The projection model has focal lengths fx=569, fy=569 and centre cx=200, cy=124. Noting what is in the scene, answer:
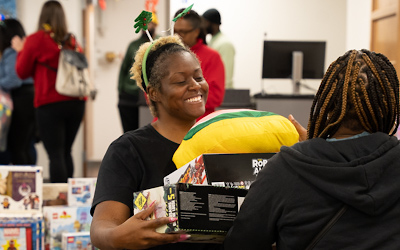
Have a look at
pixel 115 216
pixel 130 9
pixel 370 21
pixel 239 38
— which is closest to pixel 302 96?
→ pixel 370 21

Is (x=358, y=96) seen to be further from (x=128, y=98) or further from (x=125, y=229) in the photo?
(x=128, y=98)

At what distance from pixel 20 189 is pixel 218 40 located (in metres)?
3.18

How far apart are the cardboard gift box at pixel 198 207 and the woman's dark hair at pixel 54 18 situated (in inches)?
114

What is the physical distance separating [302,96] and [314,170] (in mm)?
4175

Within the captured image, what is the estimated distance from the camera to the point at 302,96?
17.2 ft

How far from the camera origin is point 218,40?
18.4ft

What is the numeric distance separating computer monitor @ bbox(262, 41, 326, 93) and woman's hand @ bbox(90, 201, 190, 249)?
14.3 feet

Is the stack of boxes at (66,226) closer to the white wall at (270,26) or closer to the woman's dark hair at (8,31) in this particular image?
the woman's dark hair at (8,31)

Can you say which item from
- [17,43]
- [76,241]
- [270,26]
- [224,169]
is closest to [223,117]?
[224,169]

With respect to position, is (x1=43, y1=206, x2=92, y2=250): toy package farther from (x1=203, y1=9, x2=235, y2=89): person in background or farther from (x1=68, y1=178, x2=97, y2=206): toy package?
(x1=203, y1=9, x2=235, y2=89): person in background

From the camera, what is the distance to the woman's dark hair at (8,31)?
4.75 m

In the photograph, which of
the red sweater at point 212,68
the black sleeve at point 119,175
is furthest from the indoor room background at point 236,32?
the black sleeve at point 119,175

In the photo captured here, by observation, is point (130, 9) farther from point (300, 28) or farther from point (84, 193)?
point (84, 193)

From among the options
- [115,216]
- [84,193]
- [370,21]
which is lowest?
[84,193]
